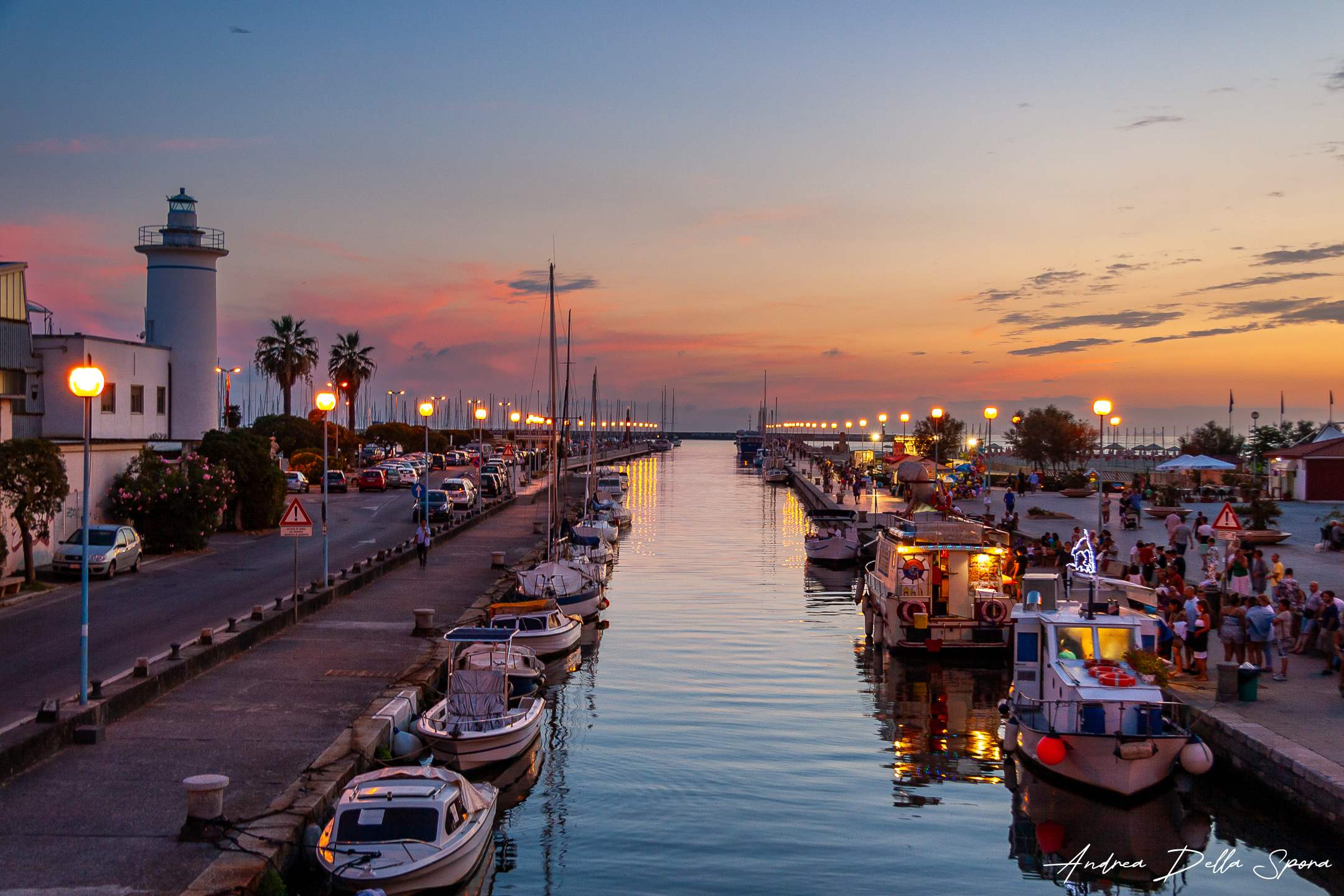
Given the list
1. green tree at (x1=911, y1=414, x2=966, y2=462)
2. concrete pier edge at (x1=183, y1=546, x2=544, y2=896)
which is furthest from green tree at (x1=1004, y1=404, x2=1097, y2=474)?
concrete pier edge at (x1=183, y1=546, x2=544, y2=896)

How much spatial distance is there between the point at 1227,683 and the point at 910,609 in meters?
10.8

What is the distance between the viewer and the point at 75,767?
15.2 metres

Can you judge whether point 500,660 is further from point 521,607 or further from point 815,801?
point 521,607

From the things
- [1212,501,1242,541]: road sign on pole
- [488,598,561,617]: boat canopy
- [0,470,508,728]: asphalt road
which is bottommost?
[488,598,561,617]: boat canopy

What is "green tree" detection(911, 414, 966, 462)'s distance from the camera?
97.6 metres

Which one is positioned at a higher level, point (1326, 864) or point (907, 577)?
point (907, 577)

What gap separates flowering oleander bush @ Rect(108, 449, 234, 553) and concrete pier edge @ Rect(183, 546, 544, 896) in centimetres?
2282

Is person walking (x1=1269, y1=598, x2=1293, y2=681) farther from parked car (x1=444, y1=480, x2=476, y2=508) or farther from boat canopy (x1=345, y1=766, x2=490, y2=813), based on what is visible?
parked car (x1=444, y1=480, x2=476, y2=508)

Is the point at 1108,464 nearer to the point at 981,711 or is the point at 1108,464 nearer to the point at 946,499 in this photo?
the point at 946,499

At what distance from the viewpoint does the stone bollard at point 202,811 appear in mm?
12617

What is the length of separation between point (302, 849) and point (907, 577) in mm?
20098

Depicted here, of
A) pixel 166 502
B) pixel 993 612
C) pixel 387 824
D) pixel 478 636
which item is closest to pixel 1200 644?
pixel 993 612

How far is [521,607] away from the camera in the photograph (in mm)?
29734

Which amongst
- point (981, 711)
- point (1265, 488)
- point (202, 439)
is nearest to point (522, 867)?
point (981, 711)
